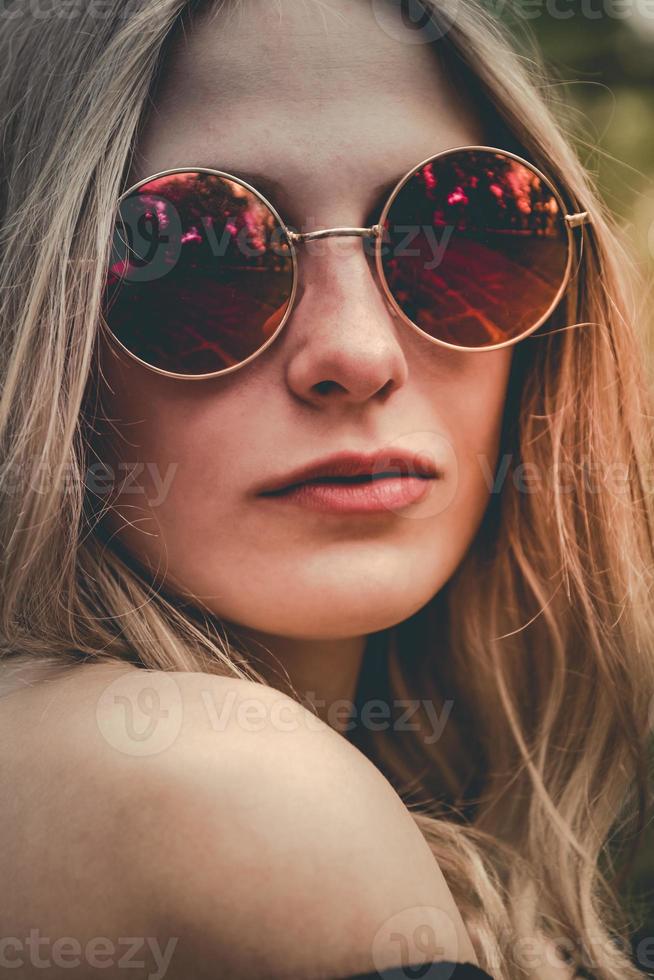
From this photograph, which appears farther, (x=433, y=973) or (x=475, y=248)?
(x=475, y=248)

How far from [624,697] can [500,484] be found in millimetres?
421

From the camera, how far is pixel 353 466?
110cm

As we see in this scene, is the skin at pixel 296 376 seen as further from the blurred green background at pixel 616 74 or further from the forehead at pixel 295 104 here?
the blurred green background at pixel 616 74

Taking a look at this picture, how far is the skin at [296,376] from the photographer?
42.4 inches

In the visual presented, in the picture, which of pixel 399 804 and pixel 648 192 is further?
pixel 648 192

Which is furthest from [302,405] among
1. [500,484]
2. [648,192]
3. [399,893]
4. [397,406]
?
[648,192]

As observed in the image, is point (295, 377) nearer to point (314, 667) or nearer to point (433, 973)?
point (314, 667)

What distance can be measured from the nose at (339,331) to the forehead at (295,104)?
0.07 meters

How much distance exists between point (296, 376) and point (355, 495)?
6.9 inches

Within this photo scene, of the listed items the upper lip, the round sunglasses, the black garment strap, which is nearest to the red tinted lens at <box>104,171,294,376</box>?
the round sunglasses

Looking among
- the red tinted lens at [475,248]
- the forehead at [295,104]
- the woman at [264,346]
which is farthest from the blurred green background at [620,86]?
the forehead at [295,104]

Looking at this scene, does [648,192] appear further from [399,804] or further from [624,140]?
[399,804]

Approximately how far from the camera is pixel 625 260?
1372 mm

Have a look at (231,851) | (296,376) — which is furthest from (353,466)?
(231,851)
